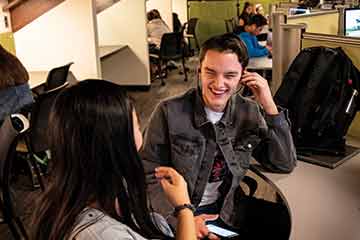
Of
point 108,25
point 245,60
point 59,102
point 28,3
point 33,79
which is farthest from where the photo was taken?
point 108,25

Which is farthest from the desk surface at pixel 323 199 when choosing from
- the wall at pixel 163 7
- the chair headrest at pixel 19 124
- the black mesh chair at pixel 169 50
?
the wall at pixel 163 7

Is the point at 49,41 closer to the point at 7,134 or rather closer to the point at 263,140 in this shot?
the point at 7,134

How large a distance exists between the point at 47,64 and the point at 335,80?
353cm

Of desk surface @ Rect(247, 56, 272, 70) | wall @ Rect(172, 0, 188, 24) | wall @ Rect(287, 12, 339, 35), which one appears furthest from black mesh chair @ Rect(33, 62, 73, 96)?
wall @ Rect(172, 0, 188, 24)

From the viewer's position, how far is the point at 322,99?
1.99 meters

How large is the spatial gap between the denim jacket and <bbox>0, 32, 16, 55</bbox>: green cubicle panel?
3.34 m

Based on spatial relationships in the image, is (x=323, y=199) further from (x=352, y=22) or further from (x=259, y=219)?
(x=352, y=22)

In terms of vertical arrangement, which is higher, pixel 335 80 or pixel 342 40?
pixel 342 40

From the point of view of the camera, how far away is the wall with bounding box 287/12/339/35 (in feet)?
12.2

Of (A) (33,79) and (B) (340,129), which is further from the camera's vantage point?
(A) (33,79)

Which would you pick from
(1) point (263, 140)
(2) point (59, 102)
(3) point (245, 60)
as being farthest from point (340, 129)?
(2) point (59, 102)

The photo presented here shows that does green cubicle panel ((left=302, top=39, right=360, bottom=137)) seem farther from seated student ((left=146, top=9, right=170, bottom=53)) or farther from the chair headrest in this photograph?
seated student ((left=146, top=9, right=170, bottom=53))

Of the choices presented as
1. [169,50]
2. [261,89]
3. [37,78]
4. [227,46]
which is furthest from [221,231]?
[169,50]

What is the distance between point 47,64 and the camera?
484 centimetres
